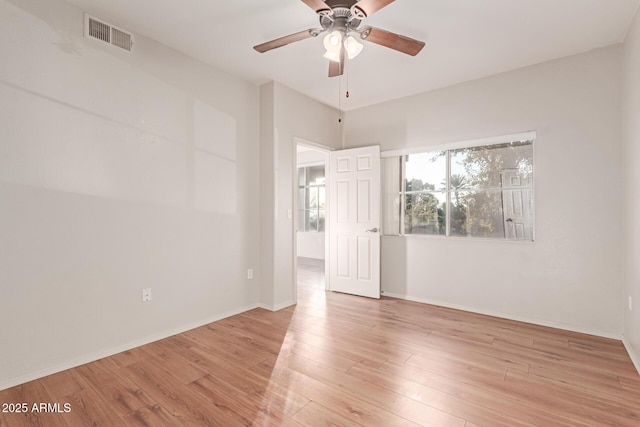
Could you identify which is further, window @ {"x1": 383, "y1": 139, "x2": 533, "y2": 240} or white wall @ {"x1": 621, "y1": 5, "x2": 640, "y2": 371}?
window @ {"x1": 383, "y1": 139, "x2": 533, "y2": 240}

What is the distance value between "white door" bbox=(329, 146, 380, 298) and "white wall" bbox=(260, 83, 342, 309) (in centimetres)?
87

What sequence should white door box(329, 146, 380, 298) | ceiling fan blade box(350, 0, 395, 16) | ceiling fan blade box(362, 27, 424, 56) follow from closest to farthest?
ceiling fan blade box(350, 0, 395, 16), ceiling fan blade box(362, 27, 424, 56), white door box(329, 146, 380, 298)

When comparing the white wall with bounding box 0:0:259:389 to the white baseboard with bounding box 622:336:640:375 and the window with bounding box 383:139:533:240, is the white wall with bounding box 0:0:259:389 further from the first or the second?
the white baseboard with bounding box 622:336:640:375

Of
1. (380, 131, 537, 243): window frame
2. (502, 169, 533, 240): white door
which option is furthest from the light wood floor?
(380, 131, 537, 243): window frame

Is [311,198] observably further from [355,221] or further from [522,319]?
[522,319]

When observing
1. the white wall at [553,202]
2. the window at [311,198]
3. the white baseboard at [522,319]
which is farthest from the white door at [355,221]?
the window at [311,198]

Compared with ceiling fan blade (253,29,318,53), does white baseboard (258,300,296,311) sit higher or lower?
lower

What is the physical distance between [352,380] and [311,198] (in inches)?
244

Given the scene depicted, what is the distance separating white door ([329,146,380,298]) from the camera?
171 inches

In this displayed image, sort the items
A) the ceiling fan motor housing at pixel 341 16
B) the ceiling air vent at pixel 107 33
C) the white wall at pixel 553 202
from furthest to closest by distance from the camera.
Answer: the white wall at pixel 553 202 → the ceiling air vent at pixel 107 33 → the ceiling fan motor housing at pixel 341 16

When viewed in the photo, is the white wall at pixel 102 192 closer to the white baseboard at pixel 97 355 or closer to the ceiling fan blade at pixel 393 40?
the white baseboard at pixel 97 355

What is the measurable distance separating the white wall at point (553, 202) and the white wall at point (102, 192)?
8.74 feet

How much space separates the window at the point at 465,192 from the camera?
11.4 ft

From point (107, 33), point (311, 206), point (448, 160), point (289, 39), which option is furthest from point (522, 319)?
point (311, 206)
